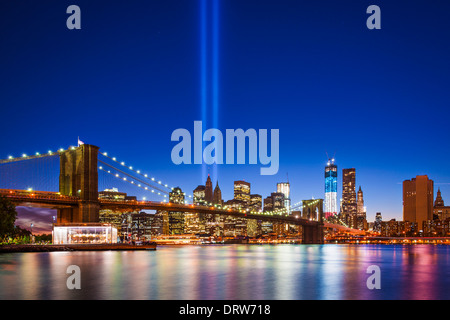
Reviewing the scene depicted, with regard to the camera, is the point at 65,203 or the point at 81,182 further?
the point at 81,182

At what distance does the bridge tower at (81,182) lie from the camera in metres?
77.5

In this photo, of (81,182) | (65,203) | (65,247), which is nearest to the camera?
(65,247)

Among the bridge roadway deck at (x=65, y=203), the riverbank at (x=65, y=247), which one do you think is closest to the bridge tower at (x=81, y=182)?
the bridge roadway deck at (x=65, y=203)

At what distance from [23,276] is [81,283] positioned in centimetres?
579

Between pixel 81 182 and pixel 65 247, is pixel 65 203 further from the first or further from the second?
pixel 65 247

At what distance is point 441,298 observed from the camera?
25859 mm

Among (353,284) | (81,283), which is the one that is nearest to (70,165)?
(81,283)

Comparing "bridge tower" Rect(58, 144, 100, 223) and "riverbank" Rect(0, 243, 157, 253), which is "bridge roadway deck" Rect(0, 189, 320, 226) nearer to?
"bridge tower" Rect(58, 144, 100, 223)

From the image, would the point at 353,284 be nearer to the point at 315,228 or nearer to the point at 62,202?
the point at 62,202

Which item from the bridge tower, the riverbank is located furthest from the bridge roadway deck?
the riverbank

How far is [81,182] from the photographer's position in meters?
78.8

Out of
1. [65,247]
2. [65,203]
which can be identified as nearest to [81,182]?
[65,203]

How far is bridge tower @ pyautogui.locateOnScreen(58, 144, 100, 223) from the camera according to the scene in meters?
77.5

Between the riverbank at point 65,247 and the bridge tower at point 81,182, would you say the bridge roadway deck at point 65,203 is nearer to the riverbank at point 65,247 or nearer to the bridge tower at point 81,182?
the bridge tower at point 81,182
